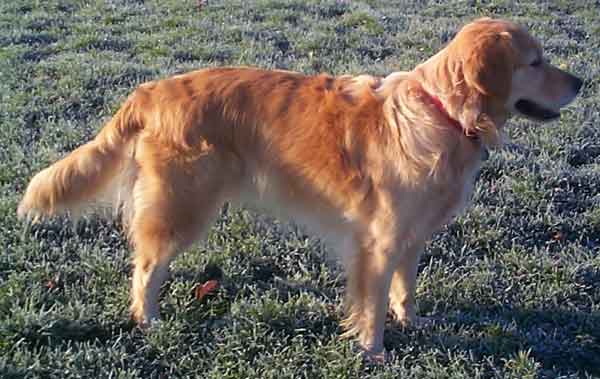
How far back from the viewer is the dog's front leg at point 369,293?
3.45 metres

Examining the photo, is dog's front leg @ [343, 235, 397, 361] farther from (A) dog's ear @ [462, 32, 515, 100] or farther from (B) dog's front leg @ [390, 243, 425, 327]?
(A) dog's ear @ [462, 32, 515, 100]

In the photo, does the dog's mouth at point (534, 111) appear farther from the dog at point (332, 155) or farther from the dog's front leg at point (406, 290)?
the dog's front leg at point (406, 290)

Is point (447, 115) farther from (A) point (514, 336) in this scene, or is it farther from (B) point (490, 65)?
(A) point (514, 336)

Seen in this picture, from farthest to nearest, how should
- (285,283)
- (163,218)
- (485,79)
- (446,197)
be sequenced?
(285,283)
(163,218)
(446,197)
(485,79)

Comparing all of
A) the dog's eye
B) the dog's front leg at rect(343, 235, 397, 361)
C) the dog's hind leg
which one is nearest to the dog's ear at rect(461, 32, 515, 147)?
the dog's eye

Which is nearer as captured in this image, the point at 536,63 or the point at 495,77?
the point at 495,77

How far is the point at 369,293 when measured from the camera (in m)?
3.51

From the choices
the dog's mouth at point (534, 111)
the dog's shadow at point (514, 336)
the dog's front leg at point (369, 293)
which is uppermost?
the dog's mouth at point (534, 111)

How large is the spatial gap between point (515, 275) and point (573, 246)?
1.74ft

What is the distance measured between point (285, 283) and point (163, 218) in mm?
874

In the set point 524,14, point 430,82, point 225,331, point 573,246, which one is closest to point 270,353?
point 225,331

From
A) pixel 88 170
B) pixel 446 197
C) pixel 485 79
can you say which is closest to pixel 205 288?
pixel 88 170

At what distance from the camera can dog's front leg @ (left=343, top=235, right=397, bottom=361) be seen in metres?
3.45

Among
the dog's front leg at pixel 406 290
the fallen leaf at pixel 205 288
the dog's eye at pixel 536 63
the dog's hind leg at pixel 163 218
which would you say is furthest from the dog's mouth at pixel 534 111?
the fallen leaf at pixel 205 288
